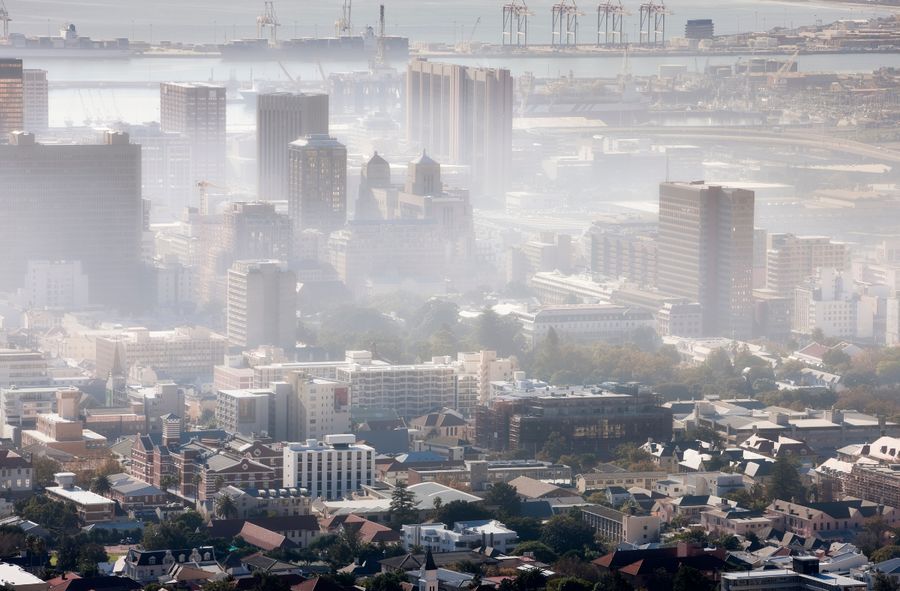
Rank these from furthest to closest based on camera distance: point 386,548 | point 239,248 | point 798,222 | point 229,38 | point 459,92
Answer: point 229,38 → point 459,92 → point 798,222 → point 239,248 → point 386,548

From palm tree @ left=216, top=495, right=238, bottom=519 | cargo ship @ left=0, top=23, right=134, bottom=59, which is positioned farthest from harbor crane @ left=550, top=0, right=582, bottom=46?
palm tree @ left=216, top=495, right=238, bottom=519

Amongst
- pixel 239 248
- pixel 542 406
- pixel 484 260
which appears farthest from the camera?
pixel 484 260

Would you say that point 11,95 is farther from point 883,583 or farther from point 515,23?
point 515,23

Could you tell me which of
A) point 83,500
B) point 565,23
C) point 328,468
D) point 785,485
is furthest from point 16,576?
point 565,23

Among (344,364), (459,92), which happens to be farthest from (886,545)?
(459,92)

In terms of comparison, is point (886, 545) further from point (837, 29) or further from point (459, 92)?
point (837, 29)

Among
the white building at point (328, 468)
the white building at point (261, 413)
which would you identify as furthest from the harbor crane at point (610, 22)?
the white building at point (328, 468)

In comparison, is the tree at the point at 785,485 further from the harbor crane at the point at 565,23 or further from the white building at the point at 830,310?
the harbor crane at the point at 565,23
